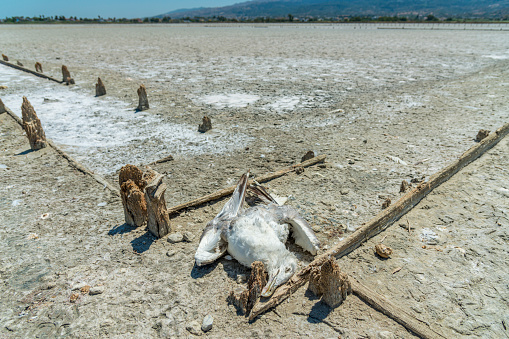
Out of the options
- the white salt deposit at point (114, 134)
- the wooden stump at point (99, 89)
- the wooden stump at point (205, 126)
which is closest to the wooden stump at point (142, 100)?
the white salt deposit at point (114, 134)

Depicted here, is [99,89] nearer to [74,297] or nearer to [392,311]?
[74,297]

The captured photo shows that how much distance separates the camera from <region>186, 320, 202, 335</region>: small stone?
9.60 ft

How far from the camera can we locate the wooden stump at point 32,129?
6.76 m

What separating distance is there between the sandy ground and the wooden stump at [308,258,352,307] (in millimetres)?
101

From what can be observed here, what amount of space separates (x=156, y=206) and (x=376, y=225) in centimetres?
283

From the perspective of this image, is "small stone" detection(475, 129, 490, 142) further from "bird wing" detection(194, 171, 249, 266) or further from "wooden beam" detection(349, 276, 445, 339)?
"bird wing" detection(194, 171, 249, 266)

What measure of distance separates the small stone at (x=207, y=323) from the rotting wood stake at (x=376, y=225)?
377 mm

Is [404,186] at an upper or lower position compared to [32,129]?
lower

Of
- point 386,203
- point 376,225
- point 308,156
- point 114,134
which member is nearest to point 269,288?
point 376,225

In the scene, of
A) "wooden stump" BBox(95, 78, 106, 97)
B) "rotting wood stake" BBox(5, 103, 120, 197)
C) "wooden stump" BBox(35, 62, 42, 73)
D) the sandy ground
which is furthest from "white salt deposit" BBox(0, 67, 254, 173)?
"wooden stump" BBox(35, 62, 42, 73)

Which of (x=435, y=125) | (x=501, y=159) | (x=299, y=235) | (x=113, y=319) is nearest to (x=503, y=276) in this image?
(x=299, y=235)

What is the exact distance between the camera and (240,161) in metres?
6.42

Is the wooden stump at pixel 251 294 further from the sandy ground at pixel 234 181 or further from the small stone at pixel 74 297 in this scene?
the small stone at pixel 74 297

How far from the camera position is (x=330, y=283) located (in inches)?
119
